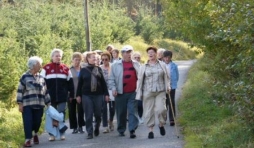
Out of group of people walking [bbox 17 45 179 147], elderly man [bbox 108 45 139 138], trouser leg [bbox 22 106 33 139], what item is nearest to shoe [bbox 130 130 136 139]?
group of people walking [bbox 17 45 179 147]

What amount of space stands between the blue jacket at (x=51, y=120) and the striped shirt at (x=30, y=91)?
0.41 m

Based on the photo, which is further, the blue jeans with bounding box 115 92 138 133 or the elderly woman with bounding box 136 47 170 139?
the blue jeans with bounding box 115 92 138 133

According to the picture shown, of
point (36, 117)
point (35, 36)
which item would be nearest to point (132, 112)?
point (36, 117)

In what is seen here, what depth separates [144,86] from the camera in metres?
11.4

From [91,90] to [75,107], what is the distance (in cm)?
118

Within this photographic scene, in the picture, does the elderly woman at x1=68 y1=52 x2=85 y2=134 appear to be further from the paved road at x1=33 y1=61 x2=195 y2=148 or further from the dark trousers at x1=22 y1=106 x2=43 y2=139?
the dark trousers at x1=22 y1=106 x2=43 y2=139

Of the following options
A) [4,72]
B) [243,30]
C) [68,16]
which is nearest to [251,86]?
[243,30]

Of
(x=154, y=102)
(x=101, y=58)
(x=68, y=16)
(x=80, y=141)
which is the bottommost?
(x=80, y=141)

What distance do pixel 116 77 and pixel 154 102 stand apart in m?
1.02

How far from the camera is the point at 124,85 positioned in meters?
11.8

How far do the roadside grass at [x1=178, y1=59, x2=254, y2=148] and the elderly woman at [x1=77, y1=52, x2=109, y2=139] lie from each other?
1.95 meters

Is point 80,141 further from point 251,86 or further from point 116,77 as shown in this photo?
point 251,86

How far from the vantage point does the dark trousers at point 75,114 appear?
41.6 ft

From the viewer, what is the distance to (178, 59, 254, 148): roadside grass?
380 inches
